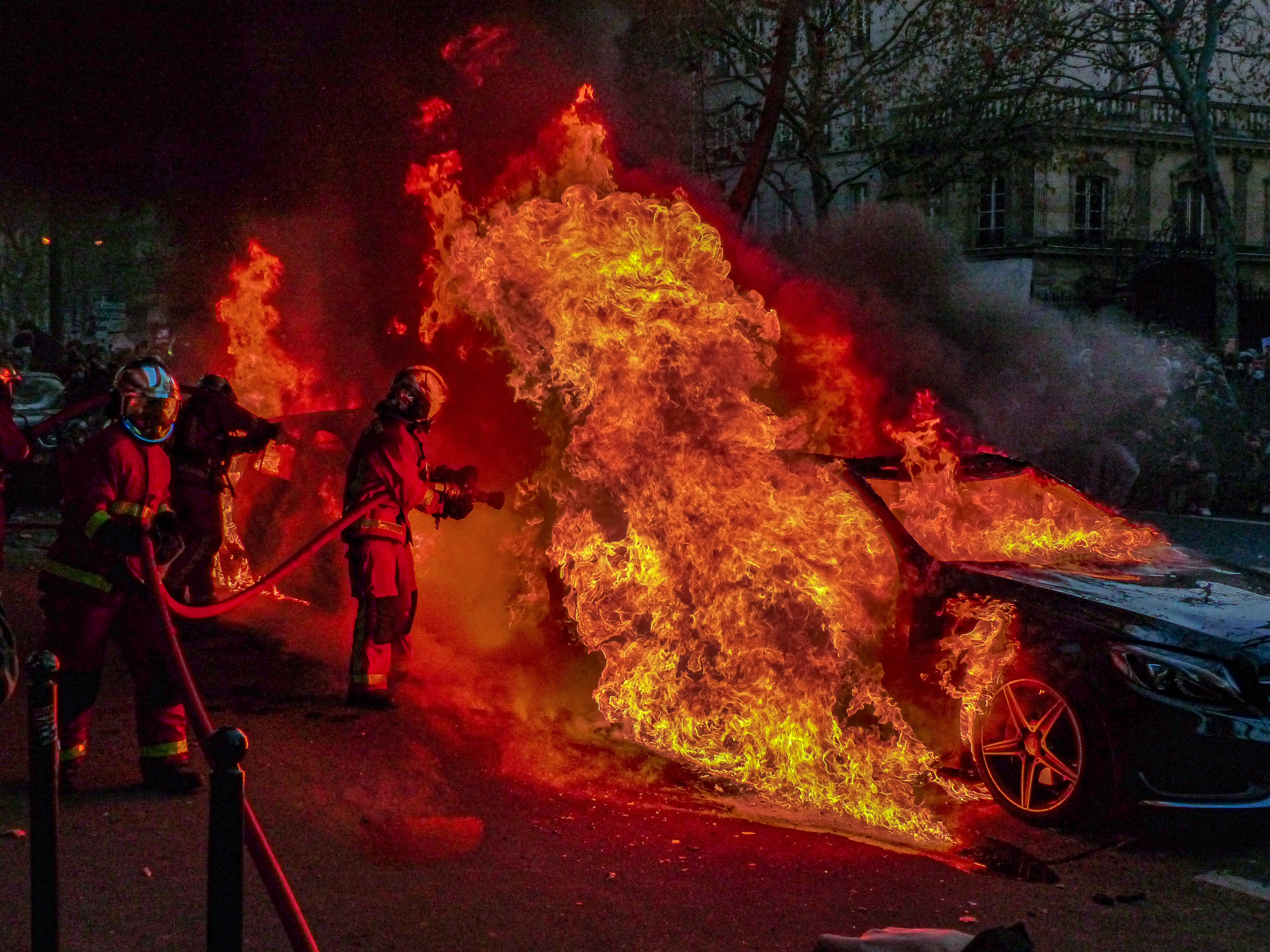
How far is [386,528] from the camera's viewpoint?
6.67 m

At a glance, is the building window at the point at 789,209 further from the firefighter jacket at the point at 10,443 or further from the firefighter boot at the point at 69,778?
the firefighter boot at the point at 69,778

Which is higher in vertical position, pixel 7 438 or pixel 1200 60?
pixel 1200 60

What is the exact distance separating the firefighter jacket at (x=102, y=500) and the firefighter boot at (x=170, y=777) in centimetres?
77

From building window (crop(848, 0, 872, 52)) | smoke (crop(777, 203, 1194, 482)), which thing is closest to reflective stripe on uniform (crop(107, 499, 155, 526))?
smoke (crop(777, 203, 1194, 482))

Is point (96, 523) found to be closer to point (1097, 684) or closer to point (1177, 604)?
point (1097, 684)

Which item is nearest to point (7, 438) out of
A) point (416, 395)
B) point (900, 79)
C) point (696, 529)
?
point (416, 395)

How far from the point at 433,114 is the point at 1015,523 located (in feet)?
26.7

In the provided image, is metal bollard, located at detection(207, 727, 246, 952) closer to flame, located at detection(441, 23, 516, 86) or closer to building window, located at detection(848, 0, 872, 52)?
flame, located at detection(441, 23, 516, 86)

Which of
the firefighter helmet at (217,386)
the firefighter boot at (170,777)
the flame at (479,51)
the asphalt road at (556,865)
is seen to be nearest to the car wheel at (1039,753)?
the asphalt road at (556,865)

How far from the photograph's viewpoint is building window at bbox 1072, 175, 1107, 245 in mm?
34562

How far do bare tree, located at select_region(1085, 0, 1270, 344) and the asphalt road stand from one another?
17969 millimetres

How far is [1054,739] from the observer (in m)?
4.91

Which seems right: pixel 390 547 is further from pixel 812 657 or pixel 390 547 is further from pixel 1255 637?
pixel 1255 637

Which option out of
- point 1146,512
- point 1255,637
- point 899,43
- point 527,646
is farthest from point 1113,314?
point 1255,637
